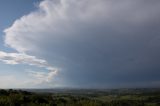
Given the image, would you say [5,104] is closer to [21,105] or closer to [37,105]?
[21,105]

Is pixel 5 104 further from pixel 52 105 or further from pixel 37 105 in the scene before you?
pixel 52 105

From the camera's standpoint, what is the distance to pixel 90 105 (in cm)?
6238

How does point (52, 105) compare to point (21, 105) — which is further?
point (52, 105)

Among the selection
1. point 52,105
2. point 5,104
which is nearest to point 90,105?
point 52,105

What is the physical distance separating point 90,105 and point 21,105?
16.7 meters

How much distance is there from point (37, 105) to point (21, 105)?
515 cm

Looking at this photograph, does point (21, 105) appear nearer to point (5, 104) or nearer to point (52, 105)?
point (5, 104)

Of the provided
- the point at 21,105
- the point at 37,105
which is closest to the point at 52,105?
the point at 37,105

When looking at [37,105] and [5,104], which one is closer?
[5,104]

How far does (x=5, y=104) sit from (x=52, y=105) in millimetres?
13924

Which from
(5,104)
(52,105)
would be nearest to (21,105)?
(5,104)

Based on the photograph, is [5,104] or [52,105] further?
[52,105]

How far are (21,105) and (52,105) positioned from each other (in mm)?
10169

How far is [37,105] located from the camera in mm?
66938
